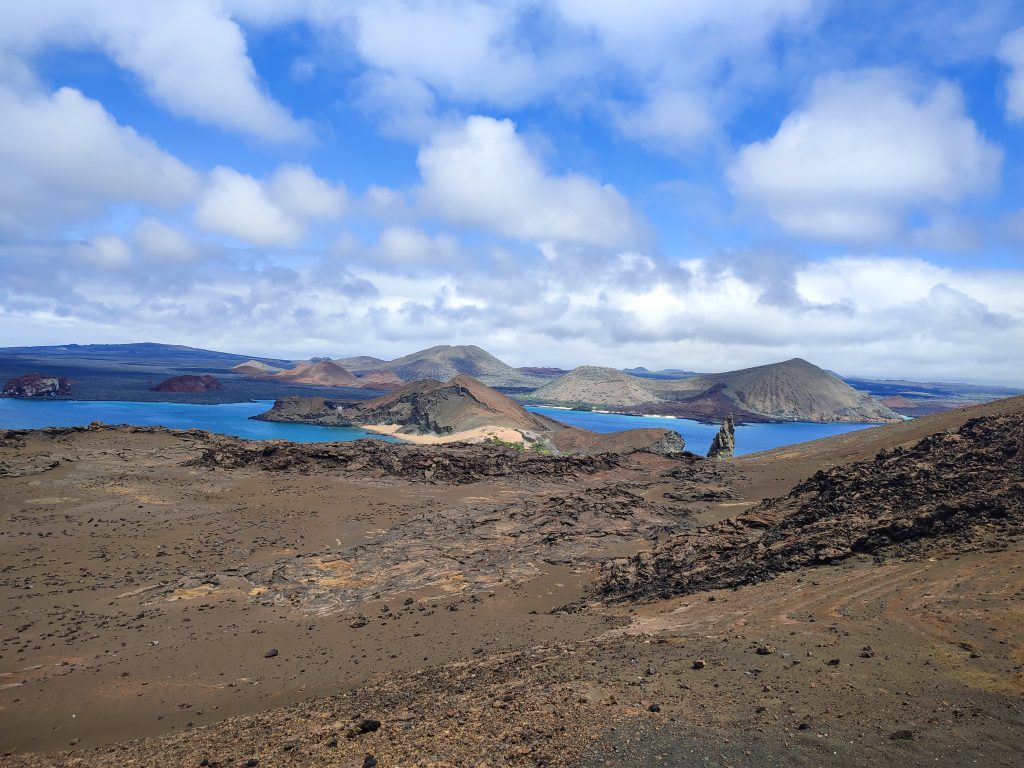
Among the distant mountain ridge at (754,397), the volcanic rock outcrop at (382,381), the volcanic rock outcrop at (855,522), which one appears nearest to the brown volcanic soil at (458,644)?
the volcanic rock outcrop at (855,522)

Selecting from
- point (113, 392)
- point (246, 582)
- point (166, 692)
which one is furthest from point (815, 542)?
point (113, 392)

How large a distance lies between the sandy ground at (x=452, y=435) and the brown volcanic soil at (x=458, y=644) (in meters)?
28.4

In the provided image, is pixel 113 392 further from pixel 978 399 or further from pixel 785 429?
pixel 978 399

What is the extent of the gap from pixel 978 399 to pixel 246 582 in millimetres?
220077

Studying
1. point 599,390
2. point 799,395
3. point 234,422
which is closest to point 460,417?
point 234,422

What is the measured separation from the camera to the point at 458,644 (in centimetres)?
975

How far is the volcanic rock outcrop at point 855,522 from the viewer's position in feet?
34.4

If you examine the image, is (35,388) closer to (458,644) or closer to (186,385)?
(186,385)

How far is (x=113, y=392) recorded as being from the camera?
9894cm

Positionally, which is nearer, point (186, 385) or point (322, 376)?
point (186, 385)

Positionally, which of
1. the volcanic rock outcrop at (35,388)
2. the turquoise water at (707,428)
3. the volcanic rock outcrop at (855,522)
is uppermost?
the volcanic rock outcrop at (855,522)

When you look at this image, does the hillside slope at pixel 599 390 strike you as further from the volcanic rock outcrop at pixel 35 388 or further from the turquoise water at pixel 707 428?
the volcanic rock outcrop at pixel 35 388

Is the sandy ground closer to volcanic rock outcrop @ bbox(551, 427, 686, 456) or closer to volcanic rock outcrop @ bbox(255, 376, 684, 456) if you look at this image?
volcanic rock outcrop @ bbox(255, 376, 684, 456)

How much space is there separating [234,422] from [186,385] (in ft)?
152
